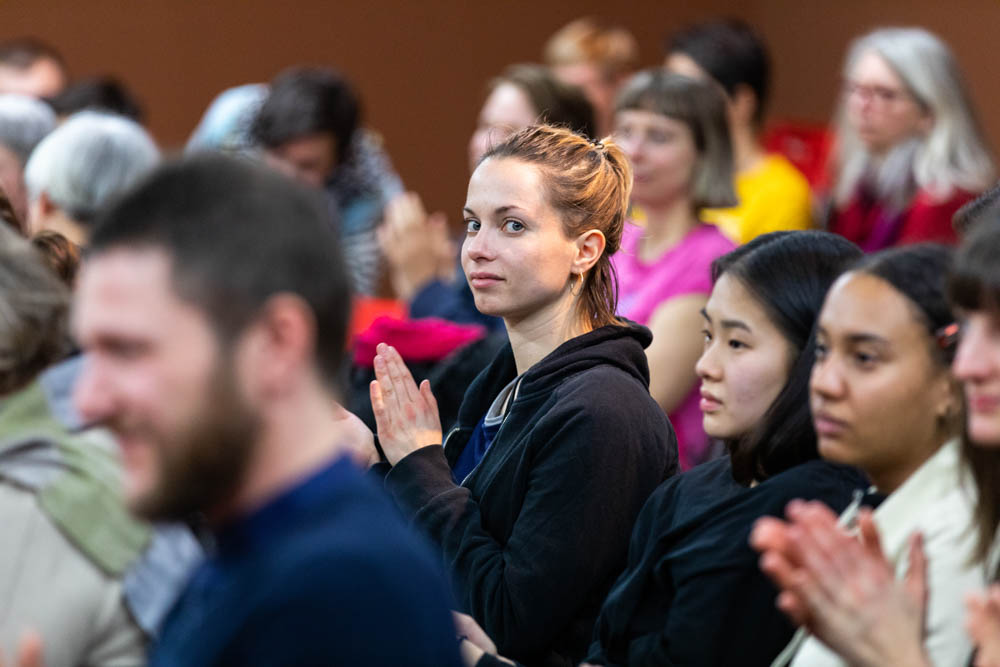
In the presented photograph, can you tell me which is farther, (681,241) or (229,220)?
(681,241)

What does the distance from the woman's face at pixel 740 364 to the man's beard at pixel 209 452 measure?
3.28 ft

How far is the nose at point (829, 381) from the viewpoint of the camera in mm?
1564

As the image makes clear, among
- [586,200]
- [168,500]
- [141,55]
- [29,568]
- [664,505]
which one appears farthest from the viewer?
[141,55]

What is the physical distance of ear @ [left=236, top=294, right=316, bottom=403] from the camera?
3.41 ft

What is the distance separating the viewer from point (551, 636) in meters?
1.96

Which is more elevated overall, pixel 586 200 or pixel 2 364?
pixel 586 200

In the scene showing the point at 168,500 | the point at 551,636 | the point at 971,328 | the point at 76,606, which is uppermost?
the point at 971,328

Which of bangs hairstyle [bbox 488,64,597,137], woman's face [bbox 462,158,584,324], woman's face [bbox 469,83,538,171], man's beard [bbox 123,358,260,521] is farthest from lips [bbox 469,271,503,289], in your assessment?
woman's face [bbox 469,83,538,171]

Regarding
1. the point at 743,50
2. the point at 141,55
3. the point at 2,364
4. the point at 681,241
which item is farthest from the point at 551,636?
the point at 141,55

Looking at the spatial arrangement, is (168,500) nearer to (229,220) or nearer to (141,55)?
(229,220)

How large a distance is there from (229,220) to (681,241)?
2.41 metres

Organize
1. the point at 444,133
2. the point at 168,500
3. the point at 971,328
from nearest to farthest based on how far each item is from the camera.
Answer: the point at 168,500, the point at 971,328, the point at 444,133

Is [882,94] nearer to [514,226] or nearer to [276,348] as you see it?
[514,226]

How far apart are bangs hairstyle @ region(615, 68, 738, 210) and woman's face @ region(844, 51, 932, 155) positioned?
2.67 ft
